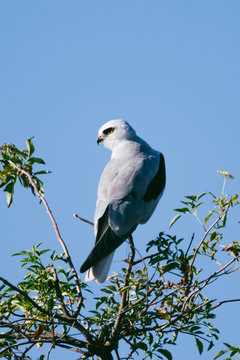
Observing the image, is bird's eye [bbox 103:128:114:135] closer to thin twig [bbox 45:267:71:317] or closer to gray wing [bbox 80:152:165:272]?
gray wing [bbox 80:152:165:272]

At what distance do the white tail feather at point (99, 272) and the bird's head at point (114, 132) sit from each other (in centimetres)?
183

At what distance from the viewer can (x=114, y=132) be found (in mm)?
5230

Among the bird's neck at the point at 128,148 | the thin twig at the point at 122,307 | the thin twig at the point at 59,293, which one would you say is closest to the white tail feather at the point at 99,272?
the thin twig at the point at 122,307

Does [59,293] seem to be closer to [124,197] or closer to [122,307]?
[122,307]

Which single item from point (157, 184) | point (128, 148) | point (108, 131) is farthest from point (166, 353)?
point (108, 131)

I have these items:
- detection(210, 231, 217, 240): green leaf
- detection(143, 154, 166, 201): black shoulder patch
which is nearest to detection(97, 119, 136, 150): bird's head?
detection(143, 154, 166, 201): black shoulder patch

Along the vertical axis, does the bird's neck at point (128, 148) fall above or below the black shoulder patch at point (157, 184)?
above

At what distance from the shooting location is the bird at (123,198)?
3572 mm

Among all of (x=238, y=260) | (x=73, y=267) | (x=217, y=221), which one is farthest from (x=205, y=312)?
(x=73, y=267)

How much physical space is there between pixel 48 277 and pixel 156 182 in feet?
5.48

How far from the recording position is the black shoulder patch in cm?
417

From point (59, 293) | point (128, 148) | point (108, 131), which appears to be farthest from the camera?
point (108, 131)

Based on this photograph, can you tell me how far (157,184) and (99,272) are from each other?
112 cm

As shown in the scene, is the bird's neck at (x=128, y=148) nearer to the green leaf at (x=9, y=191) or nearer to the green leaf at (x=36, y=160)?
the green leaf at (x=36, y=160)
